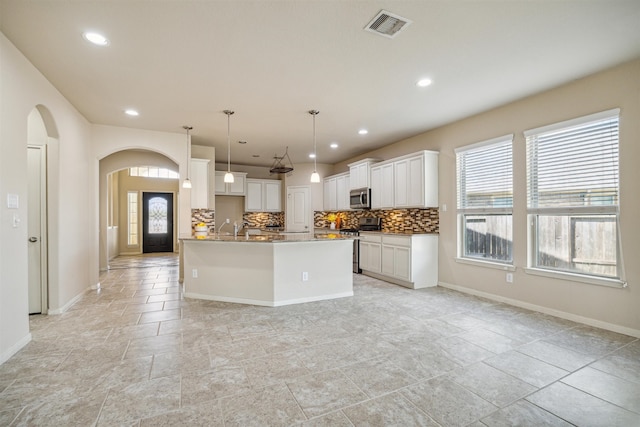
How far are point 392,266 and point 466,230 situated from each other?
1.38m

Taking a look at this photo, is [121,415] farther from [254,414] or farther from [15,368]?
[15,368]

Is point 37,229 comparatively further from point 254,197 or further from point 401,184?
point 401,184

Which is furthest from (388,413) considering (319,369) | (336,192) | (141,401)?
(336,192)

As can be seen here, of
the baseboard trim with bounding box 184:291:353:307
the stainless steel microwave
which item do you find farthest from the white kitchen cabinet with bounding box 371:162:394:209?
the baseboard trim with bounding box 184:291:353:307

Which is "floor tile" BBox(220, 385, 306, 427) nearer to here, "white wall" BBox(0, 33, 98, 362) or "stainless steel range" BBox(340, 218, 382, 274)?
"white wall" BBox(0, 33, 98, 362)

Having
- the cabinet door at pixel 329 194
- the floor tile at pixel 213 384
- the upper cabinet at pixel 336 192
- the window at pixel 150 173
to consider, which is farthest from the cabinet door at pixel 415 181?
the window at pixel 150 173

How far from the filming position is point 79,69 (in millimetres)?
3180

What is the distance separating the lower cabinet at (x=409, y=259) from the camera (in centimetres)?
514

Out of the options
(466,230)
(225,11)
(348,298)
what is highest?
(225,11)

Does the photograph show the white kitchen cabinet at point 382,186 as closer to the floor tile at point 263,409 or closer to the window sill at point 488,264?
the window sill at point 488,264

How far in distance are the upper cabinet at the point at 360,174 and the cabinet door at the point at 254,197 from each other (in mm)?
2792

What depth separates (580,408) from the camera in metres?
1.96

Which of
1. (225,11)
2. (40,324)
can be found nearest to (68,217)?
(40,324)

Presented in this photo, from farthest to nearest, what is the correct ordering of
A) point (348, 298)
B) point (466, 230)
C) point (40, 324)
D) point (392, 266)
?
1. point (392, 266)
2. point (466, 230)
3. point (348, 298)
4. point (40, 324)
